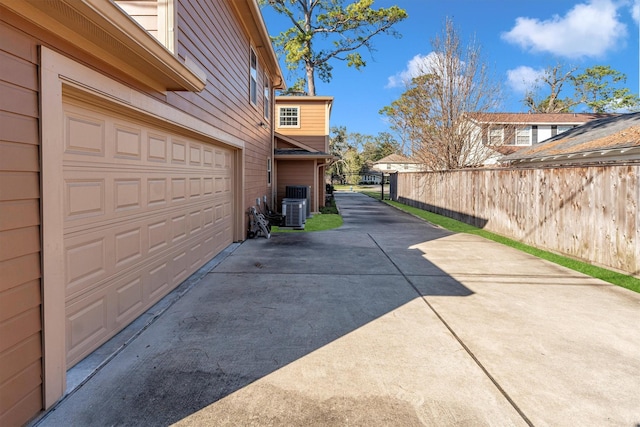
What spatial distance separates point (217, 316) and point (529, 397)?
3040mm

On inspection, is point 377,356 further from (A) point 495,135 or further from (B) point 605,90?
(B) point 605,90

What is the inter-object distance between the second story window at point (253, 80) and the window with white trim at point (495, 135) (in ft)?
39.6

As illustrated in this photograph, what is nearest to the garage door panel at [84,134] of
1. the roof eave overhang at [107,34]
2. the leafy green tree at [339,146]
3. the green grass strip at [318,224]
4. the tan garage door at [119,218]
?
the tan garage door at [119,218]

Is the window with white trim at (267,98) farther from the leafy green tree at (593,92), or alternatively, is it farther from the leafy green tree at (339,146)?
the leafy green tree at (339,146)

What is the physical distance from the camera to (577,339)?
3496 millimetres

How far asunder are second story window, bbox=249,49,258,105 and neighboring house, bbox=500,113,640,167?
8.52 metres

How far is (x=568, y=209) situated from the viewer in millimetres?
7066

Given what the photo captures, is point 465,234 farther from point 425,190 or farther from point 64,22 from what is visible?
point 64,22

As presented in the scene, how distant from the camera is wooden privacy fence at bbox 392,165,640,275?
18.7ft

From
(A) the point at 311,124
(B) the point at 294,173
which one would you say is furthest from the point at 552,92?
(B) the point at 294,173

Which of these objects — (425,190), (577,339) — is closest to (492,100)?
(425,190)

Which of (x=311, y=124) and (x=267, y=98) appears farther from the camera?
(x=311, y=124)

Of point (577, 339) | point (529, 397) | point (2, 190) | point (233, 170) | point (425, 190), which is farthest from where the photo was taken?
point (425, 190)

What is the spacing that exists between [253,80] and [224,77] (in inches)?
124
